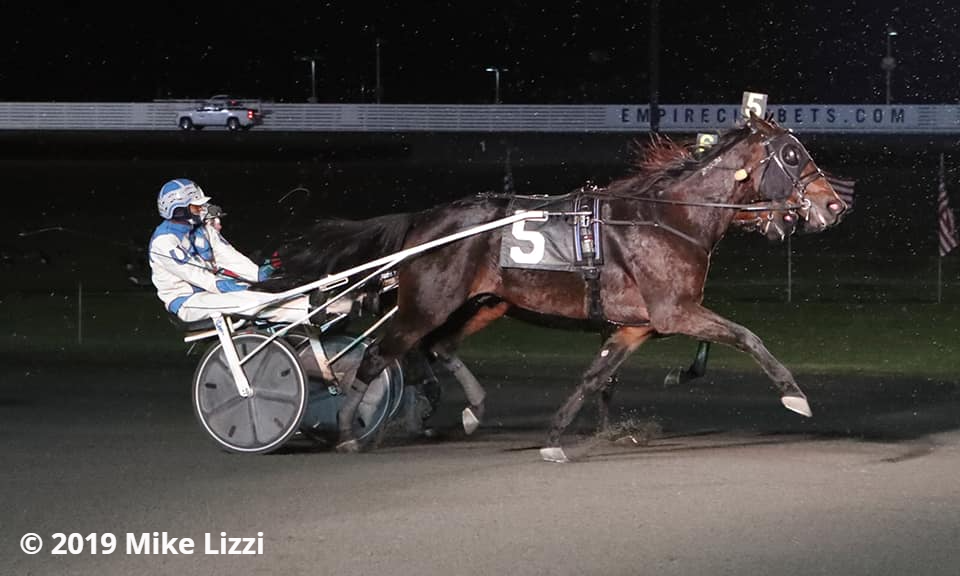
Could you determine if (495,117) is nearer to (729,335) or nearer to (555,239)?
(555,239)

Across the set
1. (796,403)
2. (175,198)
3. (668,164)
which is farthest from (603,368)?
(175,198)

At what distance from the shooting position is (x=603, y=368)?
30.4 feet

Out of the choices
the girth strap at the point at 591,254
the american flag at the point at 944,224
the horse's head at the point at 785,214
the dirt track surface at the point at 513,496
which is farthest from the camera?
the american flag at the point at 944,224

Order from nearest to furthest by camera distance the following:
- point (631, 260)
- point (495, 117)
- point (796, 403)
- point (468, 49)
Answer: point (796, 403), point (631, 260), point (495, 117), point (468, 49)

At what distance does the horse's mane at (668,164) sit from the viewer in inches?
370

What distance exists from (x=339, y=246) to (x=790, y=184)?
288 cm

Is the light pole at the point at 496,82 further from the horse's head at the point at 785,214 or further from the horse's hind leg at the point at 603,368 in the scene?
the horse's hind leg at the point at 603,368

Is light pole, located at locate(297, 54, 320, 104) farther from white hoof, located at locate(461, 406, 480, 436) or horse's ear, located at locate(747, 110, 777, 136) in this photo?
horse's ear, located at locate(747, 110, 777, 136)

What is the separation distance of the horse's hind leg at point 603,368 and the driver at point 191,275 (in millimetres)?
1709

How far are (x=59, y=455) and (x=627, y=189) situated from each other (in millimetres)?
3828

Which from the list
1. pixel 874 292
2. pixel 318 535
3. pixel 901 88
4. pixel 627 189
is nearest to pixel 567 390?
pixel 627 189

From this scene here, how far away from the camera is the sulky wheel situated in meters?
9.11

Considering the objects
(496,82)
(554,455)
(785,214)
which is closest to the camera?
(554,455)

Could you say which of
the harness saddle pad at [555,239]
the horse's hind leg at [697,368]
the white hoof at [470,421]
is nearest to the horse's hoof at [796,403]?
the horse's hind leg at [697,368]
